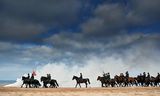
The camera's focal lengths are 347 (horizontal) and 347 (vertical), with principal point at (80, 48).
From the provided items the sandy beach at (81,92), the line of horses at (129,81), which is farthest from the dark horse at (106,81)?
the sandy beach at (81,92)

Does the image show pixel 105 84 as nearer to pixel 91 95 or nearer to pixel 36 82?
pixel 36 82

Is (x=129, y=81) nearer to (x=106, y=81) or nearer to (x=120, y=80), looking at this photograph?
(x=120, y=80)

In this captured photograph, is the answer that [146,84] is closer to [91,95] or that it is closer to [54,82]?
[54,82]

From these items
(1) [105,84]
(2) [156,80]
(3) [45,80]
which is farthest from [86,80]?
(2) [156,80]

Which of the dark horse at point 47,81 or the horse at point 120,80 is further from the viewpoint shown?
the horse at point 120,80

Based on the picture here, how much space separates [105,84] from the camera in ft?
212

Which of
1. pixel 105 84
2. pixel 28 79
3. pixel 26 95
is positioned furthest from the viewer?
pixel 105 84

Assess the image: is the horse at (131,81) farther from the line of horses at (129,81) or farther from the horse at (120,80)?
the horse at (120,80)

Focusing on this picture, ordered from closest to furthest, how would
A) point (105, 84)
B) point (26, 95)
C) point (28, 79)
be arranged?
point (26, 95)
point (28, 79)
point (105, 84)

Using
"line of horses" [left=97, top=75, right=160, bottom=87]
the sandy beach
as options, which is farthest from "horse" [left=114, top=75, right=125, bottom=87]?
the sandy beach

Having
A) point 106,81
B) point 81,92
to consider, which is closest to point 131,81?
point 106,81

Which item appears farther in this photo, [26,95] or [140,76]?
[140,76]

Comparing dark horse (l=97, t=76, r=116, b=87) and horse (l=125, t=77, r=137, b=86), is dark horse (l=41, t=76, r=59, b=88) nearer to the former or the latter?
dark horse (l=97, t=76, r=116, b=87)

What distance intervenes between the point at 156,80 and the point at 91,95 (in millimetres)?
32304
